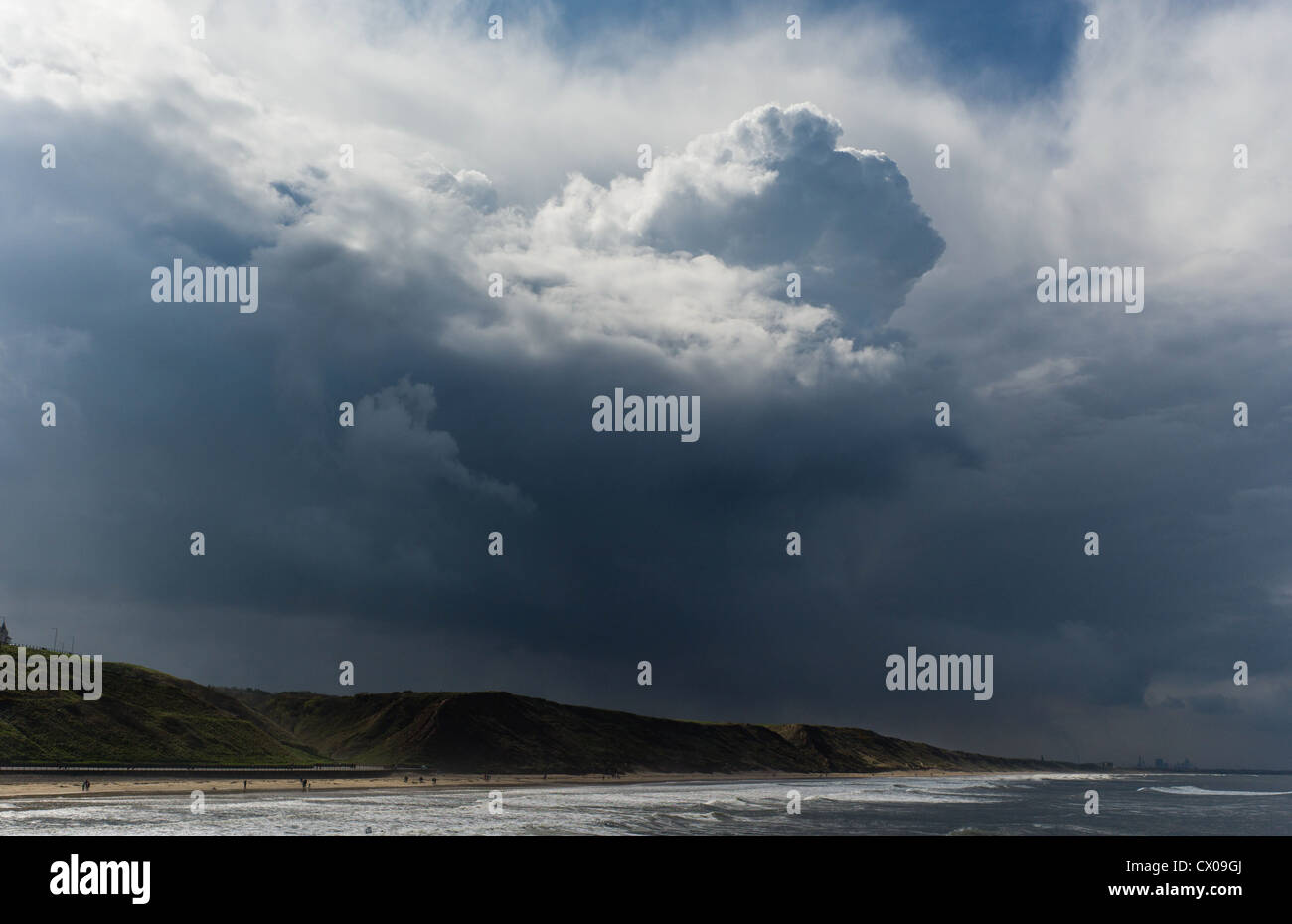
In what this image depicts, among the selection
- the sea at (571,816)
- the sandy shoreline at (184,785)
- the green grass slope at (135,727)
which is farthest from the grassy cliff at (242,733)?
the sea at (571,816)

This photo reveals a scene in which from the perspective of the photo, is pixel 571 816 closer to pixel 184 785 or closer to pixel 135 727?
pixel 184 785

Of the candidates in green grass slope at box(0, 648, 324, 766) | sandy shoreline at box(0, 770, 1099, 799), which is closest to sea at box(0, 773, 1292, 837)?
sandy shoreline at box(0, 770, 1099, 799)

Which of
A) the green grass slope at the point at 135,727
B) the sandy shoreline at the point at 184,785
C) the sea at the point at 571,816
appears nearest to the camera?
the sea at the point at 571,816

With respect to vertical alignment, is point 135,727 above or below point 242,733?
above

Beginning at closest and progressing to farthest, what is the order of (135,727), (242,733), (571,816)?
(571,816) < (135,727) < (242,733)

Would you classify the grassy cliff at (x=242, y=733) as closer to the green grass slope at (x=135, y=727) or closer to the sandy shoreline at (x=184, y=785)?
the green grass slope at (x=135, y=727)

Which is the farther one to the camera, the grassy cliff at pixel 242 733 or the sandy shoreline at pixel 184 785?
the grassy cliff at pixel 242 733

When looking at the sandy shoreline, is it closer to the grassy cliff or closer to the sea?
the sea

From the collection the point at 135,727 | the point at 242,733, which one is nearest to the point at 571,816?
the point at 135,727

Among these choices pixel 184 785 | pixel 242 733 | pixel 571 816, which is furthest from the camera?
pixel 242 733

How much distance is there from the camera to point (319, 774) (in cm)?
10969
